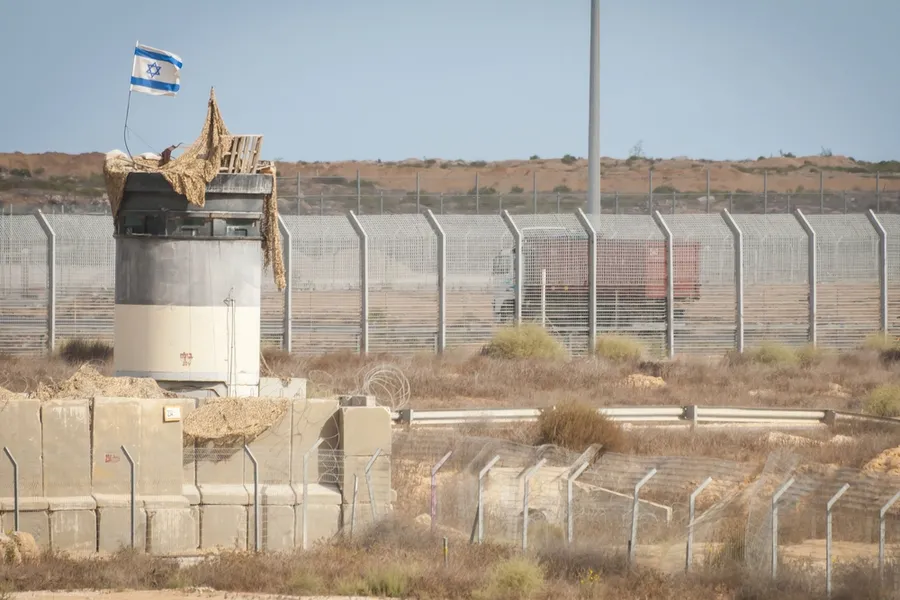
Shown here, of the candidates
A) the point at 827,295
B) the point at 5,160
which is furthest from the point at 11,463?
the point at 5,160

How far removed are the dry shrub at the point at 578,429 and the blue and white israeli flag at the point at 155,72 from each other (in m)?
6.64

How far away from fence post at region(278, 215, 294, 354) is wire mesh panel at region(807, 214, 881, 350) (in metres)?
12.0

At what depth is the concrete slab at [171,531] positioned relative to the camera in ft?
46.2

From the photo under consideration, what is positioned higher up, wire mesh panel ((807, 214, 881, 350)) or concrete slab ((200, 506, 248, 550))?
wire mesh panel ((807, 214, 881, 350))

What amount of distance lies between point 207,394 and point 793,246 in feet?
65.5

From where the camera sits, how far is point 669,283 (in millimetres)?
32281

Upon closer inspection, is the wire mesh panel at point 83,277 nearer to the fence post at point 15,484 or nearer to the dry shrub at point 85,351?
the dry shrub at point 85,351

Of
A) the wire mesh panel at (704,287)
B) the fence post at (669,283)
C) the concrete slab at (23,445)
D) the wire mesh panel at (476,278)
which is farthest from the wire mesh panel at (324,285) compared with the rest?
the concrete slab at (23,445)

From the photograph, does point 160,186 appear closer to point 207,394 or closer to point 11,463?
point 207,394

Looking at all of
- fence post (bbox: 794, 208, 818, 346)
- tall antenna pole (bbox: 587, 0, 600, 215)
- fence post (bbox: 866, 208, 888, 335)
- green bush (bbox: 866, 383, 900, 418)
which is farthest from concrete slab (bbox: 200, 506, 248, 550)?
tall antenna pole (bbox: 587, 0, 600, 215)

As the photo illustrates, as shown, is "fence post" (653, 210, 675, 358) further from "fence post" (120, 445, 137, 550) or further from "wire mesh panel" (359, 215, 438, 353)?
"fence post" (120, 445, 137, 550)

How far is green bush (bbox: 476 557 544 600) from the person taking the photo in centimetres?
1184

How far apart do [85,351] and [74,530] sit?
52.1 feet

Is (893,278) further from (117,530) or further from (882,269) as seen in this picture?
(117,530)
